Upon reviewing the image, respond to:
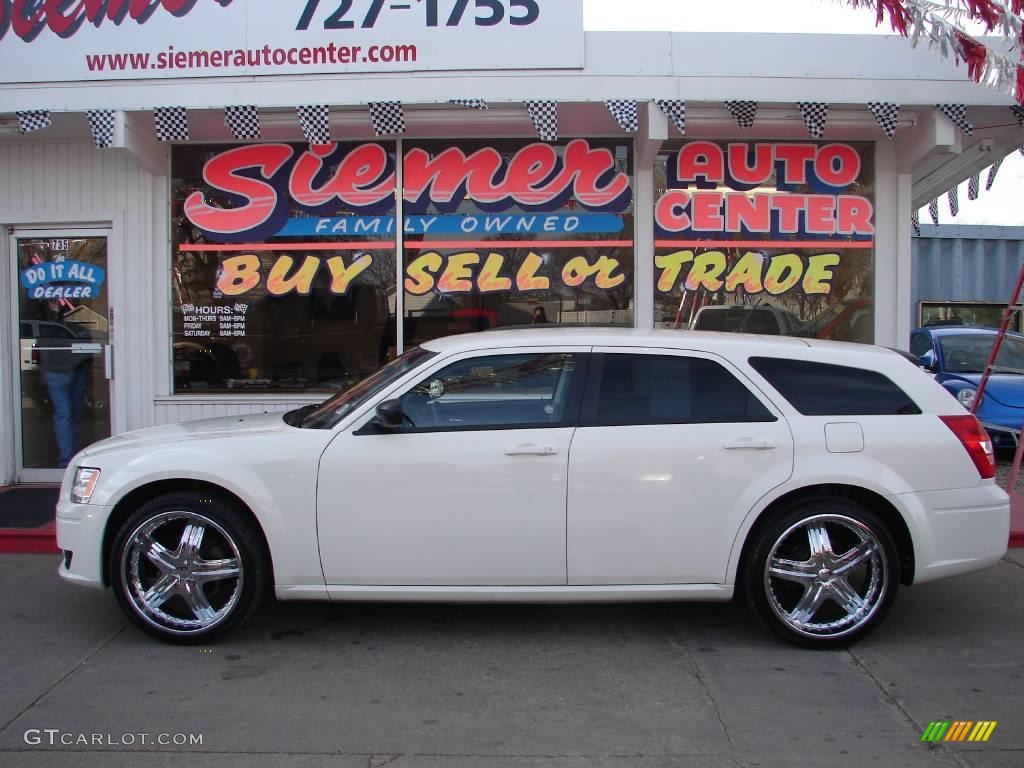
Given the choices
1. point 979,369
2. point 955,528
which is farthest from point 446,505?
point 979,369

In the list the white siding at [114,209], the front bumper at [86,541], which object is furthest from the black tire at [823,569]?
the white siding at [114,209]

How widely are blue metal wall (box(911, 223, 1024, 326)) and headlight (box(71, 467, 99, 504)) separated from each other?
1718cm

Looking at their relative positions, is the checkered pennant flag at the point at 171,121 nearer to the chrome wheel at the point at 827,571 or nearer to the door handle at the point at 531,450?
the door handle at the point at 531,450

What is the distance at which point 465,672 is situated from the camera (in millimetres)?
4469

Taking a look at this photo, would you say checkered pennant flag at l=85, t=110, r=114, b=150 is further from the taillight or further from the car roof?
the car roof

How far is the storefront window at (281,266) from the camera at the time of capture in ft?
27.7

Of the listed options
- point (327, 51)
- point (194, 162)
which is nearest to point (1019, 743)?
point (327, 51)

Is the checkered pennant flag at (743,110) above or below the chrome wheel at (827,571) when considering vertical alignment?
above

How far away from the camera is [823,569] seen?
467 centimetres

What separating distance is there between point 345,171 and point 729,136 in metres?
3.52

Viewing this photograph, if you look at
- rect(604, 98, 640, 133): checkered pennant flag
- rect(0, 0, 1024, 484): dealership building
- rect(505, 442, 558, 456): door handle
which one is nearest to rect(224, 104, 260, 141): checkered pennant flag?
rect(0, 0, 1024, 484): dealership building

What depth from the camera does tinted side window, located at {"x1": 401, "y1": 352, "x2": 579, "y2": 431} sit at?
477 cm

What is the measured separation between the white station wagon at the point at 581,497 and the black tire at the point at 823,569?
10mm

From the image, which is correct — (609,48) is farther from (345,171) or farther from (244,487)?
(244,487)
